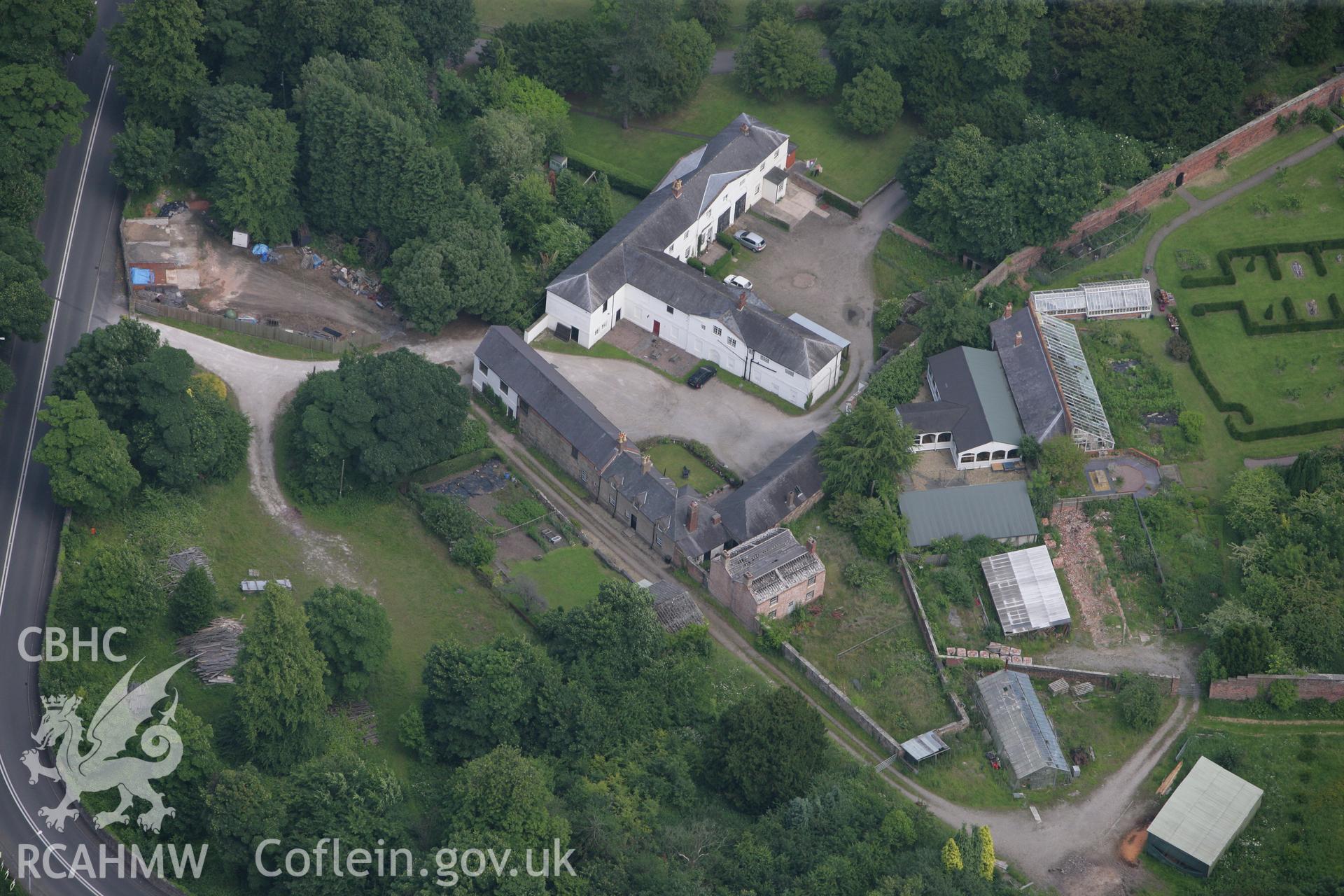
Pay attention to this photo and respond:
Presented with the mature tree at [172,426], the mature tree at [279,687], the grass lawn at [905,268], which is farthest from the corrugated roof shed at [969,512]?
the mature tree at [172,426]

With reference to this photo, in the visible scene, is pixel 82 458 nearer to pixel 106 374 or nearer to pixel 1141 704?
pixel 106 374

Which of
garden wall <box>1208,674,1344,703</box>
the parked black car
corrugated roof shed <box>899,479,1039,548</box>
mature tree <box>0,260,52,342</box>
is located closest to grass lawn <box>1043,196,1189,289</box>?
corrugated roof shed <box>899,479,1039,548</box>

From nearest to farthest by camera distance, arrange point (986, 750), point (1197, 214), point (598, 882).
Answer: point (598, 882), point (986, 750), point (1197, 214)

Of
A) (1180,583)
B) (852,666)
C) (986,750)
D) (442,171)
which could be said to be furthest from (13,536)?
(1180,583)

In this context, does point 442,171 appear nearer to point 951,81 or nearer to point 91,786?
point 951,81

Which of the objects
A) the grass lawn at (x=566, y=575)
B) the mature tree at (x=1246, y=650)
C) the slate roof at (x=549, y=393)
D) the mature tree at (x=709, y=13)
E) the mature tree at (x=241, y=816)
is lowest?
the grass lawn at (x=566, y=575)

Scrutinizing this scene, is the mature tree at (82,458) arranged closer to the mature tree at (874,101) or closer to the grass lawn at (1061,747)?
the grass lawn at (1061,747)
